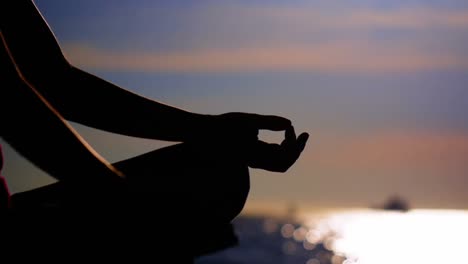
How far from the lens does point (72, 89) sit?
9.38ft

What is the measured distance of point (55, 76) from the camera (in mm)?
2875

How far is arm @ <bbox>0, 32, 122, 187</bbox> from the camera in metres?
2.05

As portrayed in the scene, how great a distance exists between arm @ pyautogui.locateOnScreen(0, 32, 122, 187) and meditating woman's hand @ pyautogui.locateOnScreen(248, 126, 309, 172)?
58 cm

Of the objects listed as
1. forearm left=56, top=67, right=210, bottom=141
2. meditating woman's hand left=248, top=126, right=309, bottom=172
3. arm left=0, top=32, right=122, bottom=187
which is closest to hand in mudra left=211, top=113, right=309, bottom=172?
meditating woman's hand left=248, top=126, right=309, bottom=172

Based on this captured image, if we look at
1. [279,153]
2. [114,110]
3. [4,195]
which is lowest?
[4,195]

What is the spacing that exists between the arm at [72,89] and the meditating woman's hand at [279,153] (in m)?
0.26

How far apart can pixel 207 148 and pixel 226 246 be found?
371 millimetres

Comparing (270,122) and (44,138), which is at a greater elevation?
(270,122)

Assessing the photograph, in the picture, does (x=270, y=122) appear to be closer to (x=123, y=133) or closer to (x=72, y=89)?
(x=123, y=133)

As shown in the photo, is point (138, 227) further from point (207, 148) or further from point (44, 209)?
point (207, 148)

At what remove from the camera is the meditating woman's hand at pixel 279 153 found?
262cm

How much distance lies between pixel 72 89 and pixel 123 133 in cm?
19

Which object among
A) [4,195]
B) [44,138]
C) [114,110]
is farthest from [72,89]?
[44,138]

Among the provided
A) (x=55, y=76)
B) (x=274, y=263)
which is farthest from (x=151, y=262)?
(x=274, y=263)
